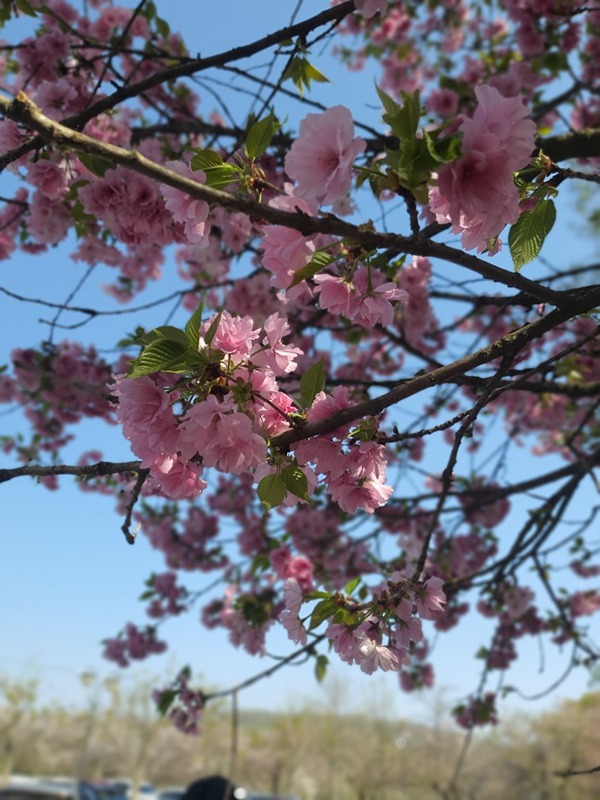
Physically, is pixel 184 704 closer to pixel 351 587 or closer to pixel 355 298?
pixel 351 587

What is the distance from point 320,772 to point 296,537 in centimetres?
3621

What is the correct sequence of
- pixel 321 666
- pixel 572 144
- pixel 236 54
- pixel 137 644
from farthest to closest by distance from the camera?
pixel 137 644 < pixel 572 144 < pixel 321 666 < pixel 236 54

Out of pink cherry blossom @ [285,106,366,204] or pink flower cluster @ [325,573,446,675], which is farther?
pink flower cluster @ [325,573,446,675]

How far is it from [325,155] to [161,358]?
414mm

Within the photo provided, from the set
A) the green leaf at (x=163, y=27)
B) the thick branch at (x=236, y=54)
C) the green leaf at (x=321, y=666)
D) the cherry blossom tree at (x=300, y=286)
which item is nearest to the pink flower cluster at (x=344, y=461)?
the cherry blossom tree at (x=300, y=286)

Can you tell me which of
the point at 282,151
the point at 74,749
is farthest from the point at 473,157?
the point at 74,749

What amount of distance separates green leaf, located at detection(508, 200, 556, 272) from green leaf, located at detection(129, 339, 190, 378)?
667mm

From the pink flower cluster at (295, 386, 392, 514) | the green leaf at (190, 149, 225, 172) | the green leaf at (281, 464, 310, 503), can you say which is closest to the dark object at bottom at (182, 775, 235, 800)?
the pink flower cluster at (295, 386, 392, 514)

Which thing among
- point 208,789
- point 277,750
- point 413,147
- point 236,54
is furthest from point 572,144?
point 277,750

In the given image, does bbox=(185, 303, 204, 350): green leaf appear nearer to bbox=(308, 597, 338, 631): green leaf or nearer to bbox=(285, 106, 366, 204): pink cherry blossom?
bbox=(285, 106, 366, 204): pink cherry blossom

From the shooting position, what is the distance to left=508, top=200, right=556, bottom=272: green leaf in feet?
3.89

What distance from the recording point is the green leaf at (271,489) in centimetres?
114

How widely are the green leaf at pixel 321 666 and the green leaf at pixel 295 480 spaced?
1.78m

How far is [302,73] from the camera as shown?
6.64ft
